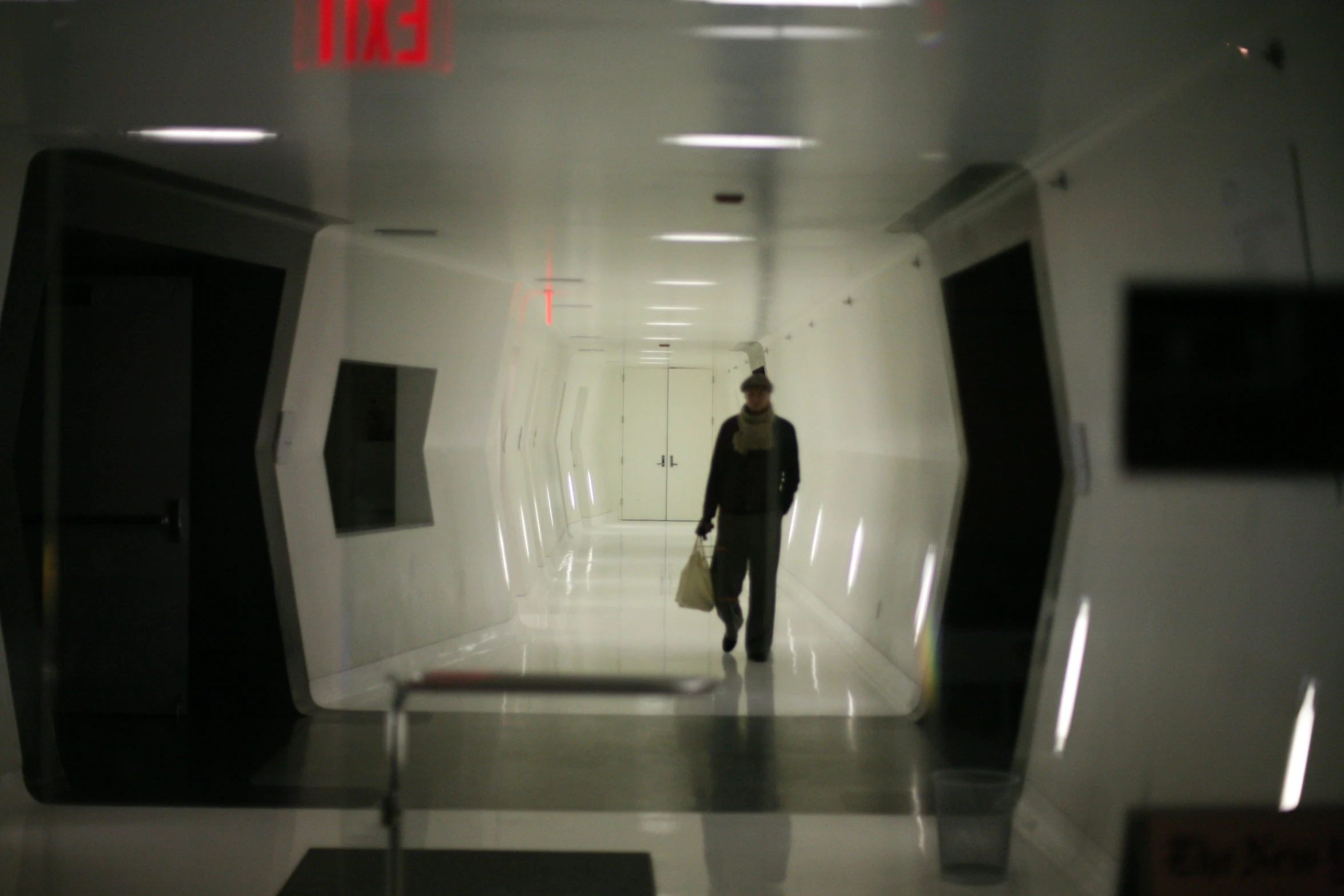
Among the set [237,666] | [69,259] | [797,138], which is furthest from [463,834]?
[69,259]

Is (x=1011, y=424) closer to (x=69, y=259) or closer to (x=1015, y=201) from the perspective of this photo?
(x=1015, y=201)

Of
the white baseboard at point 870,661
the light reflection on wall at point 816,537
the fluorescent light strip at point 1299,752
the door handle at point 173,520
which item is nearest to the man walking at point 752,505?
the white baseboard at point 870,661

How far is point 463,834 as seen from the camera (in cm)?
449

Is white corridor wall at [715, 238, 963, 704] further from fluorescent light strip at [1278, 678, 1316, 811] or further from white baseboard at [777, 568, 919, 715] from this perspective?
fluorescent light strip at [1278, 678, 1316, 811]

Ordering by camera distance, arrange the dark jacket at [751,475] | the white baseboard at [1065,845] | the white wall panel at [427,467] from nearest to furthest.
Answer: the white baseboard at [1065,845], the dark jacket at [751,475], the white wall panel at [427,467]

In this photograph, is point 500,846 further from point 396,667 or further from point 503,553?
point 503,553

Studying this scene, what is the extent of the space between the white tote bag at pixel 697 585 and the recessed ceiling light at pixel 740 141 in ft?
4.81

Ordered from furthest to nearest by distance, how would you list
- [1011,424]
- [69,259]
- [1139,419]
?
[69,259] < [1011,424] < [1139,419]

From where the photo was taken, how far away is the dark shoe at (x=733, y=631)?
501 cm

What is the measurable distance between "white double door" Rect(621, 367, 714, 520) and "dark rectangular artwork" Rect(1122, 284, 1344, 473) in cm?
154

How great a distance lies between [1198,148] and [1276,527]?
3.71 feet

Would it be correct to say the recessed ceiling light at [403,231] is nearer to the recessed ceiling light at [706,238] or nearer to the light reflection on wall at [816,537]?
the recessed ceiling light at [706,238]

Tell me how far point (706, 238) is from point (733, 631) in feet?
5.33

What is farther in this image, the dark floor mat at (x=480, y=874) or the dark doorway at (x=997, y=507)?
the dark doorway at (x=997, y=507)
